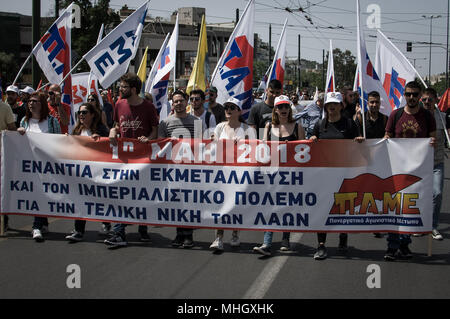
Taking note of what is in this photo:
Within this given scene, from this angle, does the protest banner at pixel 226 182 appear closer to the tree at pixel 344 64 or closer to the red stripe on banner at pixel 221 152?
the red stripe on banner at pixel 221 152

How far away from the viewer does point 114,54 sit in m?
7.73

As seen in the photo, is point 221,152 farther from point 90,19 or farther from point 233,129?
point 90,19

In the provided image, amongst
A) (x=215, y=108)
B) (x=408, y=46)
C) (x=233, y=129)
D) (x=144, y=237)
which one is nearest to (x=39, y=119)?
(x=144, y=237)

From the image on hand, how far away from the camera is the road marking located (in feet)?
15.7

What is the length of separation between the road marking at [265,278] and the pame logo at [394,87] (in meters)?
3.37

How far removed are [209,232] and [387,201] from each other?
249 cm

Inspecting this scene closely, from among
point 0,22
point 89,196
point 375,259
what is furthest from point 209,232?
point 0,22

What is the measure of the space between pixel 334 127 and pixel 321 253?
4.74 ft

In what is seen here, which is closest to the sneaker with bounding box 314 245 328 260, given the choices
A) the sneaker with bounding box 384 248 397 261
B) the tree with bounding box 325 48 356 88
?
the sneaker with bounding box 384 248 397 261

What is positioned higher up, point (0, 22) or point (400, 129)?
point (0, 22)

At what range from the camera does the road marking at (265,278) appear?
4789 millimetres

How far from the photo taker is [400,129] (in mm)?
6363

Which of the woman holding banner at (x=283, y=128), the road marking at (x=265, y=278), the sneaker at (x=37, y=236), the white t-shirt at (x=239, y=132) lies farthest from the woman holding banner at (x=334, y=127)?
the sneaker at (x=37, y=236)
